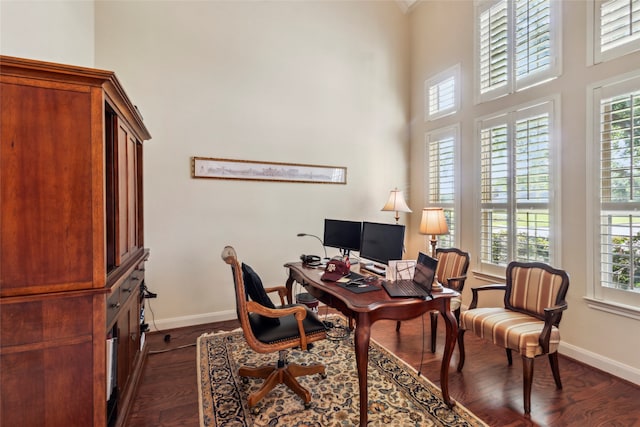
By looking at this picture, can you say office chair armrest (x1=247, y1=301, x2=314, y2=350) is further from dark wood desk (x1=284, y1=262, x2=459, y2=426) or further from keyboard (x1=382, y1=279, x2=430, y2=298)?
keyboard (x1=382, y1=279, x2=430, y2=298)

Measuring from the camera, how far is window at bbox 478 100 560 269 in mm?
2812

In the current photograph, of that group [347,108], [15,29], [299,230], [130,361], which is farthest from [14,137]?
[347,108]

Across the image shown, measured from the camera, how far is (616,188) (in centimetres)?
238

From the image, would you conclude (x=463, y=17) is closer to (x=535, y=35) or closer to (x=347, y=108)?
(x=535, y=35)

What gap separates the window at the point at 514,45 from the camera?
2801mm

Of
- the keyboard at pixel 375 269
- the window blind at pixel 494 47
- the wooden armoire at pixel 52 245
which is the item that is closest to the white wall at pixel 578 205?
the window blind at pixel 494 47

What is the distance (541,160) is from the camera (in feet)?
9.41

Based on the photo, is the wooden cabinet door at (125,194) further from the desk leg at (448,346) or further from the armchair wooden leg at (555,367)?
the armchair wooden leg at (555,367)

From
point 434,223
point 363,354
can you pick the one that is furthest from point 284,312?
point 434,223

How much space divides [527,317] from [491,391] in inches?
24.4

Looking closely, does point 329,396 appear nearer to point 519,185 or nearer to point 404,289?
point 404,289

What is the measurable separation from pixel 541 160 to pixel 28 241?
3720mm

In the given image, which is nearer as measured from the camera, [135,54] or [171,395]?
[171,395]

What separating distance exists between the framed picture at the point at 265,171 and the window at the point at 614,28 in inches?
105
